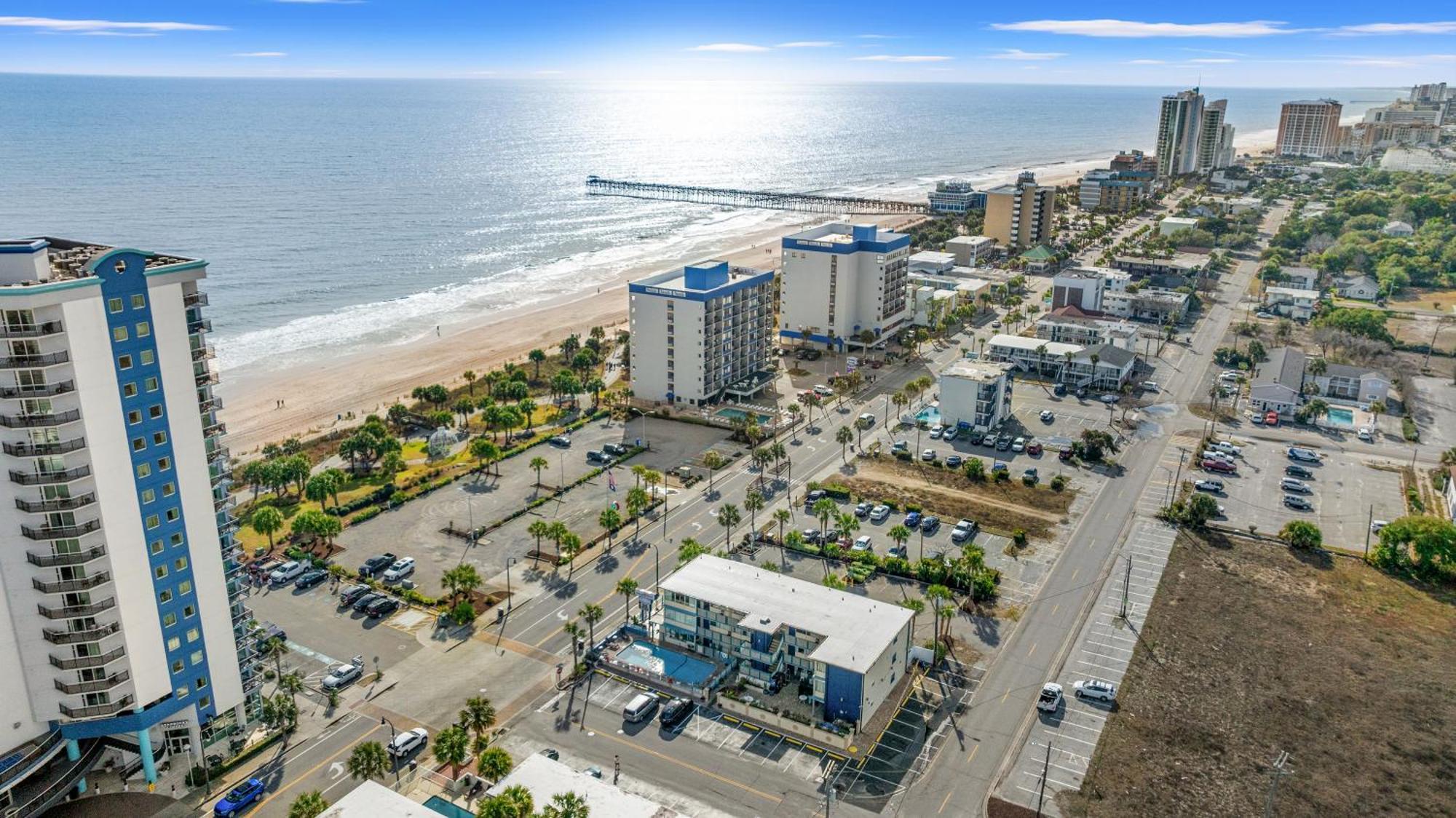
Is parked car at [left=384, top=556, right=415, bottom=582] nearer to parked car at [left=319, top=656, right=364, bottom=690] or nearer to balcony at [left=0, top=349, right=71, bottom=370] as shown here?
parked car at [left=319, top=656, right=364, bottom=690]

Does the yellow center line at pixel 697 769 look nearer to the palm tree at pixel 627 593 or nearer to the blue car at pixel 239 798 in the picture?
the palm tree at pixel 627 593

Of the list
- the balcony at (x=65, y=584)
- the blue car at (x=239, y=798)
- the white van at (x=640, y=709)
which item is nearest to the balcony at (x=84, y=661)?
the balcony at (x=65, y=584)

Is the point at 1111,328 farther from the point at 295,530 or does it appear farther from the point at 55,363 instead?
the point at 55,363

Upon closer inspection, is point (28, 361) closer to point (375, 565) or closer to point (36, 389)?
point (36, 389)

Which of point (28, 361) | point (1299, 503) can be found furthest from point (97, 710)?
point (1299, 503)

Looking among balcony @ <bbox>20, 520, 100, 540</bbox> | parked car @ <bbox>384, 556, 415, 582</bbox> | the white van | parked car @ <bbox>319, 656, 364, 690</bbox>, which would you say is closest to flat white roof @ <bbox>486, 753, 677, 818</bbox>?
the white van

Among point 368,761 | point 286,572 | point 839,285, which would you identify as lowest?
point 286,572
